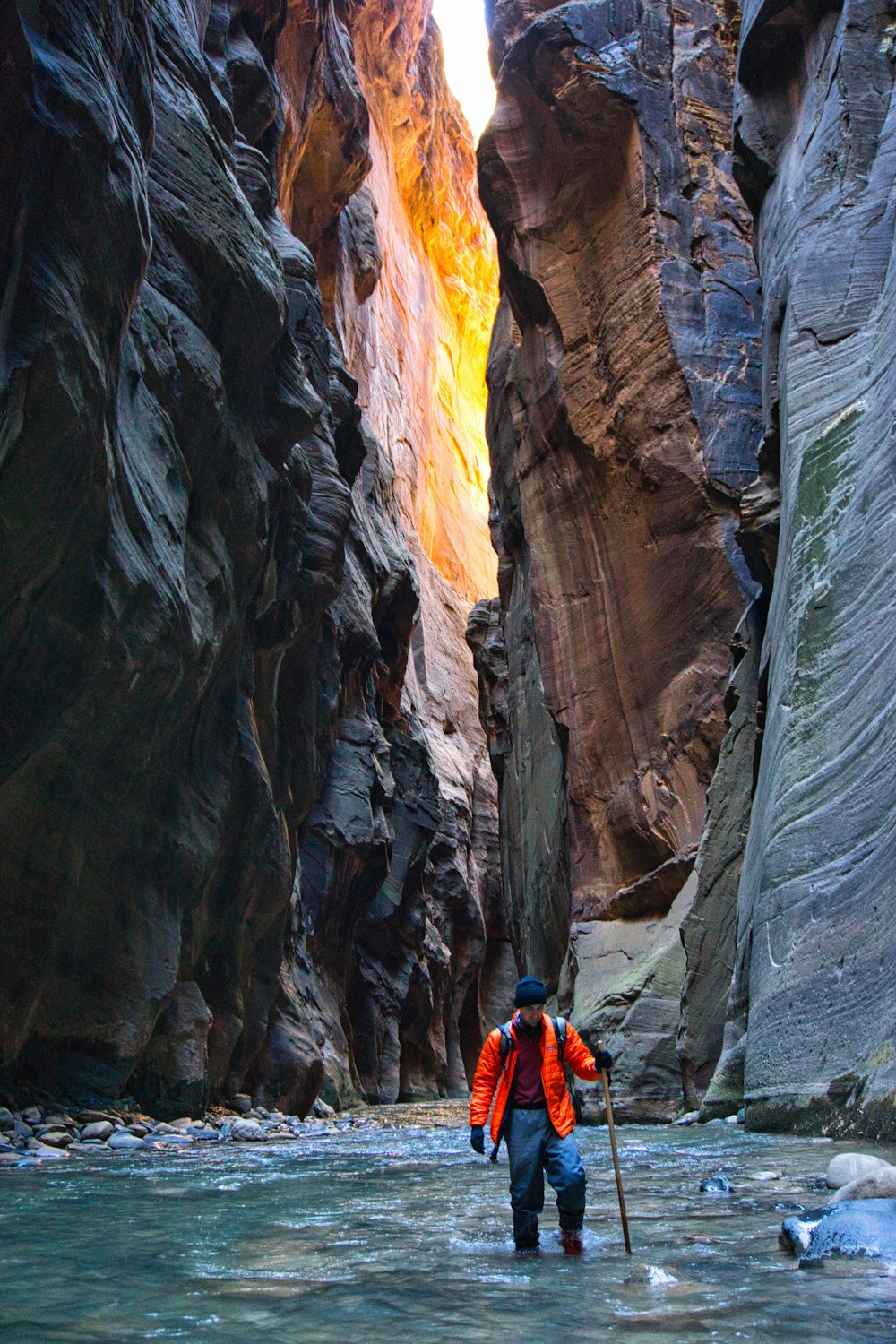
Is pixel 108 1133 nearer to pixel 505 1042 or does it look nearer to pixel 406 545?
pixel 505 1042

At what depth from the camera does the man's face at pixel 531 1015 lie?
5586mm

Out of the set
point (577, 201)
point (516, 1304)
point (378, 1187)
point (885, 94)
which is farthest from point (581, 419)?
point (516, 1304)

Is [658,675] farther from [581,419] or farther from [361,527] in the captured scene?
[361,527]

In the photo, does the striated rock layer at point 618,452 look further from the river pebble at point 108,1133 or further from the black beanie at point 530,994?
the black beanie at point 530,994

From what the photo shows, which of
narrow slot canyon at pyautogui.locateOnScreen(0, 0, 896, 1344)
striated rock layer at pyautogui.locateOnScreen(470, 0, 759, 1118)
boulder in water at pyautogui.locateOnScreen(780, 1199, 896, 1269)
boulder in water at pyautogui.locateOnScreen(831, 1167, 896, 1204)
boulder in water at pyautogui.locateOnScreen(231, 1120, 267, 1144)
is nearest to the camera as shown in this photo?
boulder in water at pyautogui.locateOnScreen(780, 1199, 896, 1269)

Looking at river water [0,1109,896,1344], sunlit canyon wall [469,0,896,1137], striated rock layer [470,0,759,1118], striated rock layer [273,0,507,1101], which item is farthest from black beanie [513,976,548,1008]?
striated rock layer [273,0,507,1101]

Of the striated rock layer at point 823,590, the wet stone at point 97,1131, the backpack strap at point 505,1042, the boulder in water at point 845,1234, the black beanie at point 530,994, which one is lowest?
the wet stone at point 97,1131

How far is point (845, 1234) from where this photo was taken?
4.29 meters

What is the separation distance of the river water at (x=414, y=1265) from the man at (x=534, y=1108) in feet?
0.59

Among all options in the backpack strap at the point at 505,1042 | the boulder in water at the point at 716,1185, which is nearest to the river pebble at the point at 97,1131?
the boulder in water at the point at 716,1185

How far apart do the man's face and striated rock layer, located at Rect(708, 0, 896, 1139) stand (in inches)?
128

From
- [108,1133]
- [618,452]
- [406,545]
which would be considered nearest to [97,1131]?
[108,1133]

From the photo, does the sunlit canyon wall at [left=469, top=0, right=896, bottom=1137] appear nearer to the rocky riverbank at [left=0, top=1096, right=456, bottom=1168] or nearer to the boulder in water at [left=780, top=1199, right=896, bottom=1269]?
the boulder in water at [left=780, top=1199, right=896, bottom=1269]

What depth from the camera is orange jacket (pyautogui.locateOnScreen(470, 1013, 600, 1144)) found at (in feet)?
17.6
